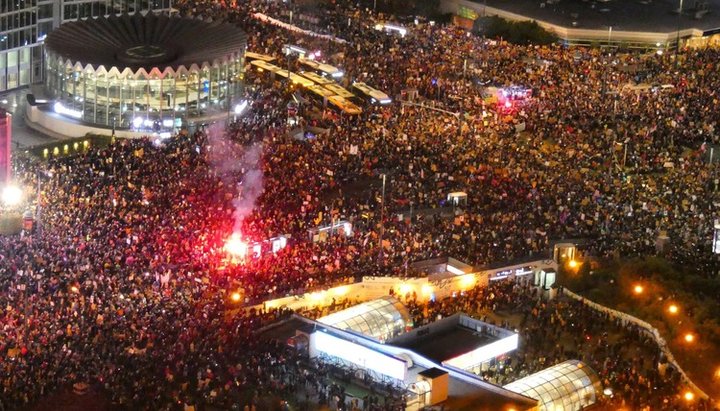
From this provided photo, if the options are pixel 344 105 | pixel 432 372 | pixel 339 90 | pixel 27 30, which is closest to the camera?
pixel 432 372

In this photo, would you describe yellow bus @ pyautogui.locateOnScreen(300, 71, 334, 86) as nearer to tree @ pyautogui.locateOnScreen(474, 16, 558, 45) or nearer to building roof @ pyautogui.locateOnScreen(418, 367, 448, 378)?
tree @ pyautogui.locateOnScreen(474, 16, 558, 45)

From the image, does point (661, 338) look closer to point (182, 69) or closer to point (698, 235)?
point (698, 235)

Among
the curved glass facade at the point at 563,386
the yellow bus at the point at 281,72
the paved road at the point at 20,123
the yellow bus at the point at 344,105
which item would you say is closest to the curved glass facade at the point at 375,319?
the curved glass facade at the point at 563,386

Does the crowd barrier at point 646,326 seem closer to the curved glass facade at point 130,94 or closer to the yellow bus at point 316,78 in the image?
the curved glass facade at point 130,94

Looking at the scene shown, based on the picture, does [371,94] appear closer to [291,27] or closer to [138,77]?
[138,77]

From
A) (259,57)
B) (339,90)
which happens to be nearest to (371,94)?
(339,90)
